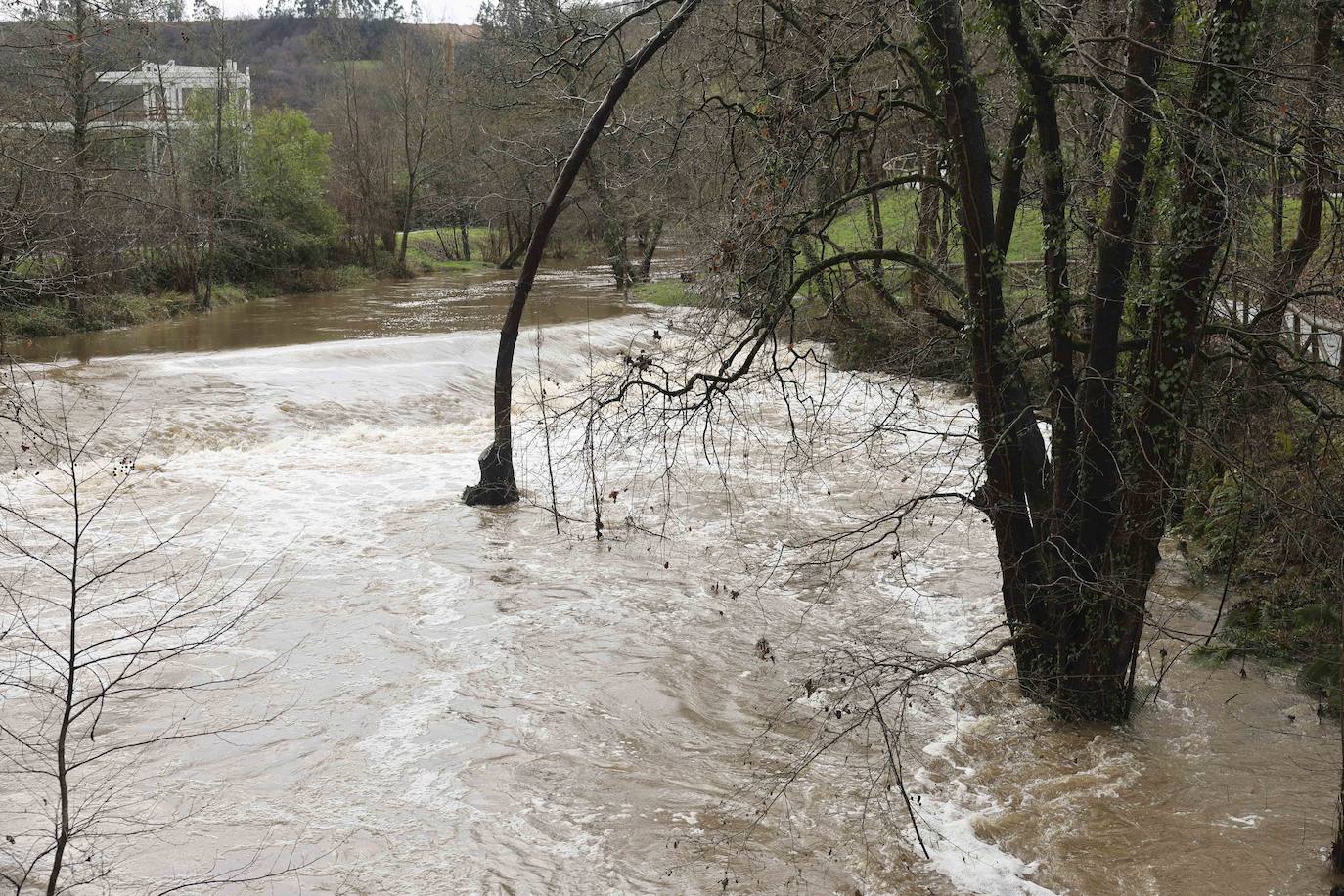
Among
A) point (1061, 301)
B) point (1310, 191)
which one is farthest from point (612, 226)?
point (1061, 301)

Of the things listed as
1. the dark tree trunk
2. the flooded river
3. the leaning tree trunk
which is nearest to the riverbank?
the leaning tree trunk

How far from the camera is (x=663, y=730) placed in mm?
6848

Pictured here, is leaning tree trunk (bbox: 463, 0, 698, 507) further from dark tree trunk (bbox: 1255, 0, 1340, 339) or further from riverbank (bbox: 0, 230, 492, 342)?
riverbank (bbox: 0, 230, 492, 342)

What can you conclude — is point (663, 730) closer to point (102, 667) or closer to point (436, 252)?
point (102, 667)

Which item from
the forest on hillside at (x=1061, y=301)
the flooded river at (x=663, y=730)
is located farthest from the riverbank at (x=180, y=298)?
the forest on hillside at (x=1061, y=301)

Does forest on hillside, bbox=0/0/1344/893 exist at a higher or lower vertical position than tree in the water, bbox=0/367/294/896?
higher

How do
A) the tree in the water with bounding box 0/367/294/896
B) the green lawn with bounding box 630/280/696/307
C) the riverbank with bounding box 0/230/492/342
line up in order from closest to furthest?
the tree in the water with bounding box 0/367/294/896, the riverbank with bounding box 0/230/492/342, the green lawn with bounding box 630/280/696/307

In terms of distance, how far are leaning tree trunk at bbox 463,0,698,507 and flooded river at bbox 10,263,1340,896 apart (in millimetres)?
344

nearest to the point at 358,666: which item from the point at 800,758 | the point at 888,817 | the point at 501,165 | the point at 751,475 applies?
the point at 800,758

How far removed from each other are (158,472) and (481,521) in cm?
442

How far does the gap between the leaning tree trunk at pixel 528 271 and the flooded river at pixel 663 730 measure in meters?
0.34

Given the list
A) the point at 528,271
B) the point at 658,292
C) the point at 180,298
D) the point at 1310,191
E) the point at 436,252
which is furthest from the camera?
the point at 436,252

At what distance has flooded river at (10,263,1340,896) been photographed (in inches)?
209

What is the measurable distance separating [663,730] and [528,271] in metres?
5.14
